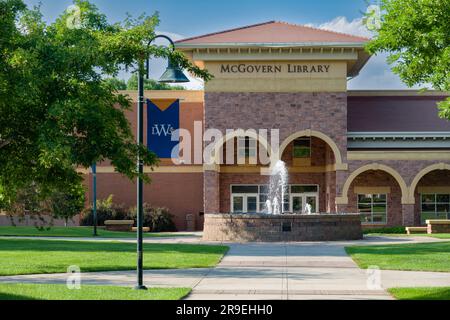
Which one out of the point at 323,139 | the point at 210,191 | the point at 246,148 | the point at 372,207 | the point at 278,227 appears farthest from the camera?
the point at 246,148

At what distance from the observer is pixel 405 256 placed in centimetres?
2816

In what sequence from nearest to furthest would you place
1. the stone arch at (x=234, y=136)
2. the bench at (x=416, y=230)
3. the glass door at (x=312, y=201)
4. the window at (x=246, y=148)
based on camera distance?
1. the bench at (x=416, y=230)
2. the stone arch at (x=234, y=136)
3. the window at (x=246, y=148)
4. the glass door at (x=312, y=201)

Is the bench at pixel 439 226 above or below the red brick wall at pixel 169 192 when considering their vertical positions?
below

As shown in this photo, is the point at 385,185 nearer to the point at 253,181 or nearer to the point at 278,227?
the point at 253,181

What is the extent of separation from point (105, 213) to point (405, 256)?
29.1 m

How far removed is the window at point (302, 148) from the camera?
5562 centimetres

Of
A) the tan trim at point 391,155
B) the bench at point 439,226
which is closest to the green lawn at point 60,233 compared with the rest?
the tan trim at point 391,155

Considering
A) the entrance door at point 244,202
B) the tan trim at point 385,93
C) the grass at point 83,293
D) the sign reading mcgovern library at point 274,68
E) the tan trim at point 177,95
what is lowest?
the grass at point 83,293

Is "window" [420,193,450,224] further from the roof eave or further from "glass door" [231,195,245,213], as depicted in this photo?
"glass door" [231,195,245,213]

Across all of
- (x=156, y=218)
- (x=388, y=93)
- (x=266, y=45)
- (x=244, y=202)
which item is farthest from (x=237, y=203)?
(x=388, y=93)

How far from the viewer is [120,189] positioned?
5616cm

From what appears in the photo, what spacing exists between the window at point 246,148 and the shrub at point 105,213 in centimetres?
822

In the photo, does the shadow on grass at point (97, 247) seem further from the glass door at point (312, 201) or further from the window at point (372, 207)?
the glass door at point (312, 201)

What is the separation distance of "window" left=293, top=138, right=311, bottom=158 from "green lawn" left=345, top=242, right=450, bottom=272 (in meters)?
20.9
